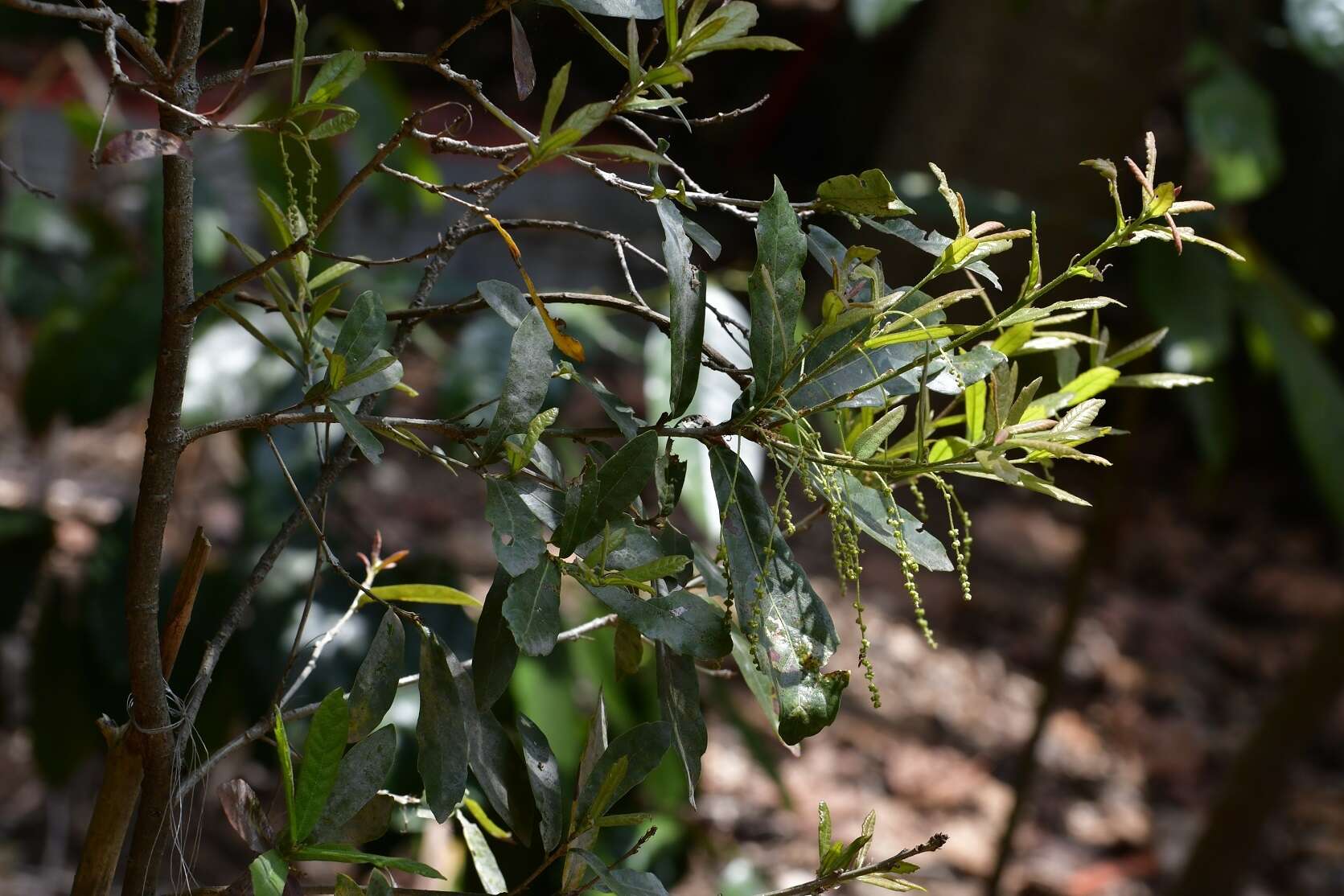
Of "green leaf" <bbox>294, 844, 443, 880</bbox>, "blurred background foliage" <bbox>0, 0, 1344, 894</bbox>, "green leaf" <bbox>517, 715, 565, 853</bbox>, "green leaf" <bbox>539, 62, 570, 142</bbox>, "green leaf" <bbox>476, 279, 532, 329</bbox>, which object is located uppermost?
"green leaf" <bbox>539, 62, 570, 142</bbox>

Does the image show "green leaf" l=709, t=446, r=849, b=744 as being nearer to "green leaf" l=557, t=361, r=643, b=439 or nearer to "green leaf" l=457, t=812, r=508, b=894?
"green leaf" l=557, t=361, r=643, b=439

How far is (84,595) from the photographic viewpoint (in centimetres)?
114

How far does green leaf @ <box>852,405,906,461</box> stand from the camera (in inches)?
14.4

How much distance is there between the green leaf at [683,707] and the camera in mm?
398

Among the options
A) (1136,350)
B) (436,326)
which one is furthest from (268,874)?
(436,326)

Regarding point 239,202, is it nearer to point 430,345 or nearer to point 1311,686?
point 430,345

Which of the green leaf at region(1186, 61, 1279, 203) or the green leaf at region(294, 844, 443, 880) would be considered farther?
the green leaf at region(1186, 61, 1279, 203)

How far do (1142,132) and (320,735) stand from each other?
1.34 metres

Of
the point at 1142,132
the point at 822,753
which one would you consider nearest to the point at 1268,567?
the point at 822,753

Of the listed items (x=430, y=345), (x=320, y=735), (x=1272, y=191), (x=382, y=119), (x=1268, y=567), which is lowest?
(x=1268, y=567)

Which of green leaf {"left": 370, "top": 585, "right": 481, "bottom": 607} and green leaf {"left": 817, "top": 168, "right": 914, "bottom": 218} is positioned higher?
green leaf {"left": 817, "top": 168, "right": 914, "bottom": 218}

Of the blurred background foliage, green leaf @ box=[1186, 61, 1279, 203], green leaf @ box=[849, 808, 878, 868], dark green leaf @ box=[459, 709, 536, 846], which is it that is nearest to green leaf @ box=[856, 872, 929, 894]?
green leaf @ box=[849, 808, 878, 868]

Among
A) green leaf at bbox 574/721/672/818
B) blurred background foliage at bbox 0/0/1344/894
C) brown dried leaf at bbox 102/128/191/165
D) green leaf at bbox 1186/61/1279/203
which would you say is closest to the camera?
brown dried leaf at bbox 102/128/191/165

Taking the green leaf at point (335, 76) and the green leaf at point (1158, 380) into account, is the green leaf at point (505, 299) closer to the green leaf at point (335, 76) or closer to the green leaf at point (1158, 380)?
the green leaf at point (335, 76)
